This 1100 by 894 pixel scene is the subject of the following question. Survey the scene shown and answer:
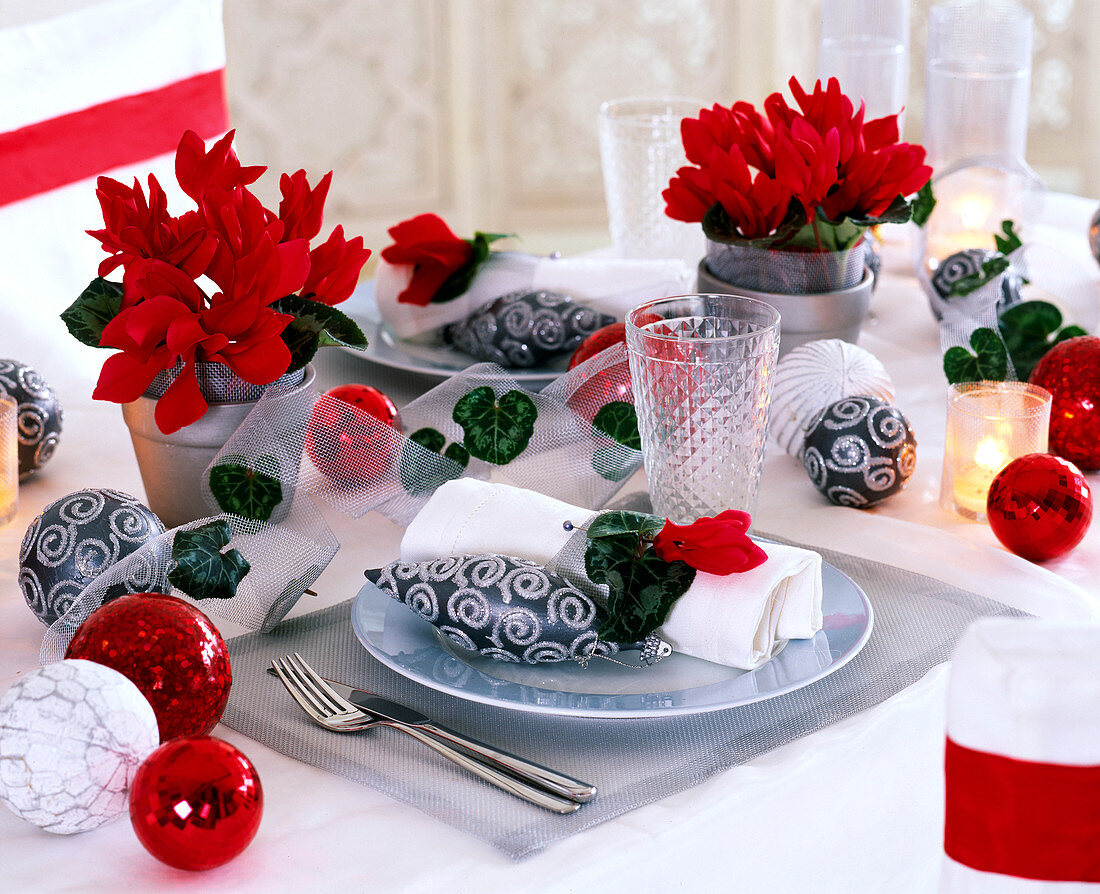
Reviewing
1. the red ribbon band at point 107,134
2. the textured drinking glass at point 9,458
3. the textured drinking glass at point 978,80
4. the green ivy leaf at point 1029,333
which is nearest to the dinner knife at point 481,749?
the textured drinking glass at point 9,458

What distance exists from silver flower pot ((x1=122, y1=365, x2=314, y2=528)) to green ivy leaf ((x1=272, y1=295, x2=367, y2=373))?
0.02 meters

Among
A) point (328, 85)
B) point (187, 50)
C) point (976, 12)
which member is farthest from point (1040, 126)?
point (187, 50)

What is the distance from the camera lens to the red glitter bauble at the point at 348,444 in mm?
832

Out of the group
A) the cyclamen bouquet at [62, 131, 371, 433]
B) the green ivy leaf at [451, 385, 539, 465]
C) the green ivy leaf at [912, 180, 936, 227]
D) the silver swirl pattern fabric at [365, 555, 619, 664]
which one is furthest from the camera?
the green ivy leaf at [912, 180, 936, 227]

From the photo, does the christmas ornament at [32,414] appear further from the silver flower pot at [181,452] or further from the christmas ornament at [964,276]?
the christmas ornament at [964,276]

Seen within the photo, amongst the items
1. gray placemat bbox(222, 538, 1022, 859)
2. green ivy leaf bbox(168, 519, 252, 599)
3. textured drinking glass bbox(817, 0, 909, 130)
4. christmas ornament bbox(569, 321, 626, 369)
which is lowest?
gray placemat bbox(222, 538, 1022, 859)

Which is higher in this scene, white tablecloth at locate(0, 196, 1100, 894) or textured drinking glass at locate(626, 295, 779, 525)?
textured drinking glass at locate(626, 295, 779, 525)

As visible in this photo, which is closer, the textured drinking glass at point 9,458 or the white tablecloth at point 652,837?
the white tablecloth at point 652,837

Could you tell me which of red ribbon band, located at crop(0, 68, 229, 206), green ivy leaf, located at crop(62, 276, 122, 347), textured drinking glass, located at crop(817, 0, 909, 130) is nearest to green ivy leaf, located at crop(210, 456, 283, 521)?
green ivy leaf, located at crop(62, 276, 122, 347)

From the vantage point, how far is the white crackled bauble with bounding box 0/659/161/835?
1.76 feet

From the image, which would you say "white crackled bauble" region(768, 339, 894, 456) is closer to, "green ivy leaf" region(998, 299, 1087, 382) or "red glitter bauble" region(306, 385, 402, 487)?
"green ivy leaf" region(998, 299, 1087, 382)

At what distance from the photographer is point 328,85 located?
3.88 meters

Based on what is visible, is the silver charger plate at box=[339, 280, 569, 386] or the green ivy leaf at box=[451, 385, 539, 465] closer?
the green ivy leaf at box=[451, 385, 539, 465]

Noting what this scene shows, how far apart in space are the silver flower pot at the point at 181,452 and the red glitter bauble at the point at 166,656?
20 centimetres
